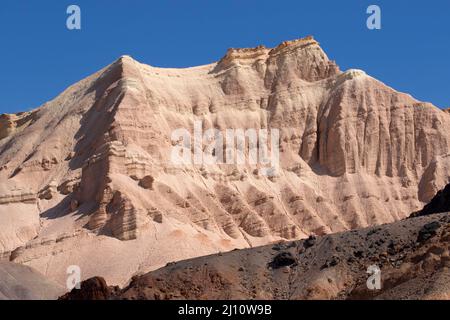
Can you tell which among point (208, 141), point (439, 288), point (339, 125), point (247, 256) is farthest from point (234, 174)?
point (439, 288)

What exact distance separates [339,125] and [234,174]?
13.3 m

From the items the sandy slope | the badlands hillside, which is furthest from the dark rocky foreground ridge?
the badlands hillside


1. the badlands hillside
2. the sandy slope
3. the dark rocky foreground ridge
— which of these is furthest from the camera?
the badlands hillside

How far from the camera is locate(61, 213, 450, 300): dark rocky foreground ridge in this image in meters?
59.6

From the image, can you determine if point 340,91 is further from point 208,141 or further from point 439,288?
point 439,288

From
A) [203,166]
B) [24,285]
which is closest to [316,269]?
[24,285]

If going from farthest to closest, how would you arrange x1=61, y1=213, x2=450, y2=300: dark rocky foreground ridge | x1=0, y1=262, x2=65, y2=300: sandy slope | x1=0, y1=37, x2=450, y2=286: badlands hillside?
x1=0, y1=37, x2=450, y2=286: badlands hillside < x1=0, y1=262, x2=65, y2=300: sandy slope < x1=61, y1=213, x2=450, y2=300: dark rocky foreground ridge

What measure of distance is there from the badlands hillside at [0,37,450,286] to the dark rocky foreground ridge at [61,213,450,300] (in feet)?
59.9

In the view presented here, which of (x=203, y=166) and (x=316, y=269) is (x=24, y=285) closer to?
(x=316, y=269)

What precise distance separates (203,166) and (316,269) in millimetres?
43986

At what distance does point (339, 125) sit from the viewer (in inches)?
4503

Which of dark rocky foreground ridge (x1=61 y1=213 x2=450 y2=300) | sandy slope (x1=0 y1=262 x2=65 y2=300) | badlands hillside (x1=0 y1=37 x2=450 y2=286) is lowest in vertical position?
dark rocky foreground ridge (x1=61 y1=213 x2=450 y2=300)

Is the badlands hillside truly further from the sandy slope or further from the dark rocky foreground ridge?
the dark rocky foreground ridge

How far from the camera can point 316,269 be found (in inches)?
2534
